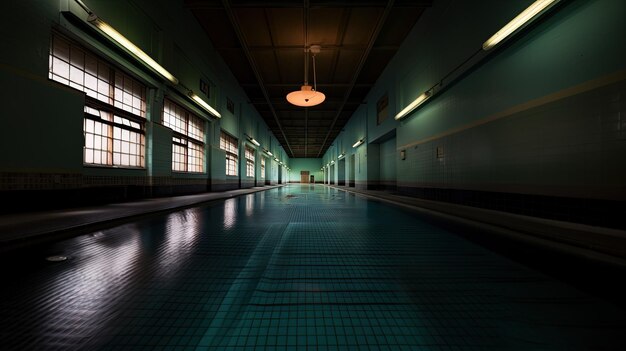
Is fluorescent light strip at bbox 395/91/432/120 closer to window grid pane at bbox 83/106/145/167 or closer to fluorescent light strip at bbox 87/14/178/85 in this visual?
fluorescent light strip at bbox 87/14/178/85

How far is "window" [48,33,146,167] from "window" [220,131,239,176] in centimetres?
533

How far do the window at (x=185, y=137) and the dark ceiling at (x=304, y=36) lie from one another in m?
3.02

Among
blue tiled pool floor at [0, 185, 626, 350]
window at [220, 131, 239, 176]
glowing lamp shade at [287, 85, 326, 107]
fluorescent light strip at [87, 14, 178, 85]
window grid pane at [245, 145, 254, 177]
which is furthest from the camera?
window grid pane at [245, 145, 254, 177]

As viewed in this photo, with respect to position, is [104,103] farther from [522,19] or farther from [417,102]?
[417,102]

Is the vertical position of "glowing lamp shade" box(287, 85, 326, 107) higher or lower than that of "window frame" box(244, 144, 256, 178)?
higher

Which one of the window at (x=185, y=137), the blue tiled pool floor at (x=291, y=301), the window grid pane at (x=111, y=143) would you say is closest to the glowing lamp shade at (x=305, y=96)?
the window at (x=185, y=137)

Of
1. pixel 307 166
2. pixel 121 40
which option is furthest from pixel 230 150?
pixel 307 166

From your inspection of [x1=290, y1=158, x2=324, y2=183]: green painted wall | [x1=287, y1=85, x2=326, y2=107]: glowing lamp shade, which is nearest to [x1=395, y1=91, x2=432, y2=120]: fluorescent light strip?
[x1=287, y1=85, x2=326, y2=107]: glowing lamp shade

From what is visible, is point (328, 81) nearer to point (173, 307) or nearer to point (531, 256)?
point (531, 256)

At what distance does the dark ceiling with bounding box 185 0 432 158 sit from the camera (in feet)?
21.9

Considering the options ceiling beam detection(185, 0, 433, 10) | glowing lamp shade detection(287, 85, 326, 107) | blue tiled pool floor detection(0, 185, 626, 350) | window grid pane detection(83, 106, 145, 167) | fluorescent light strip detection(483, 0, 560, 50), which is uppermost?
ceiling beam detection(185, 0, 433, 10)

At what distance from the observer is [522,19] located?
3389 millimetres

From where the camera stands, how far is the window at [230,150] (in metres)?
11.7

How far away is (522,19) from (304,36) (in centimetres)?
606
